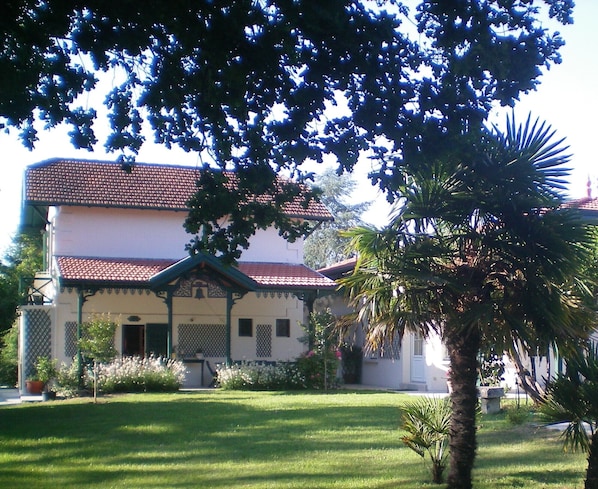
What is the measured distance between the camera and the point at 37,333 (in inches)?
1028

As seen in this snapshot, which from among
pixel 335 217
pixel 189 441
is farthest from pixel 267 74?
pixel 335 217

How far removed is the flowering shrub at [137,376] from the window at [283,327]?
5291mm

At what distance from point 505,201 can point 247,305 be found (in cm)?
1929

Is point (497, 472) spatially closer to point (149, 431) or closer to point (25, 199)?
point (149, 431)

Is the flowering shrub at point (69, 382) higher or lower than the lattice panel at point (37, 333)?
lower

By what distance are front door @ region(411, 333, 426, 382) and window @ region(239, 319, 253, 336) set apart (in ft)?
18.2

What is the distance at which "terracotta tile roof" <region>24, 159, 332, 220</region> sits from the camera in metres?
26.6

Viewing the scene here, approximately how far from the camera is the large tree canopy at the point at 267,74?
31.2 feet

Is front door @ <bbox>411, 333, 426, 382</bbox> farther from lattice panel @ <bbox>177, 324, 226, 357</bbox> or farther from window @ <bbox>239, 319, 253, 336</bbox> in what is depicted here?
lattice panel @ <bbox>177, 324, 226, 357</bbox>

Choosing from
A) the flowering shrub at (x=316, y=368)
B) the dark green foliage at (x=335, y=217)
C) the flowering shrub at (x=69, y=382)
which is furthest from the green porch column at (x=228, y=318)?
the dark green foliage at (x=335, y=217)

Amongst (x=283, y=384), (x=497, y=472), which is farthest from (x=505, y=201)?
(x=283, y=384)

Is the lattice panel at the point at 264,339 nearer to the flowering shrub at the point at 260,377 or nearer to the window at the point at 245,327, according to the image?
the window at the point at 245,327

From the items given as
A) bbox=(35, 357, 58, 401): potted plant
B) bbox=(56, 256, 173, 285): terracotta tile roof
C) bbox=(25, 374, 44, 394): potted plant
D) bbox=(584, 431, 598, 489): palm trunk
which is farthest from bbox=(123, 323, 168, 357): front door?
bbox=(584, 431, 598, 489): palm trunk

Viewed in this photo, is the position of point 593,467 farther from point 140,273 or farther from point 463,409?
point 140,273
